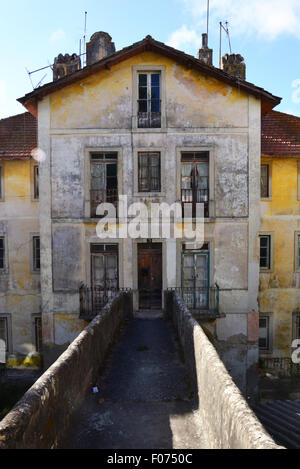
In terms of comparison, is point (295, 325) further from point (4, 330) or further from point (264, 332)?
point (4, 330)

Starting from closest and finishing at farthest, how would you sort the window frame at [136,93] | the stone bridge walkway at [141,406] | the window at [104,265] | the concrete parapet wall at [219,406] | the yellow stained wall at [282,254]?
the concrete parapet wall at [219,406], the stone bridge walkway at [141,406], the window frame at [136,93], the window at [104,265], the yellow stained wall at [282,254]

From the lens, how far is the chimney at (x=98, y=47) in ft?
54.0

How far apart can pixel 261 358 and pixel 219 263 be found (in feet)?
19.9

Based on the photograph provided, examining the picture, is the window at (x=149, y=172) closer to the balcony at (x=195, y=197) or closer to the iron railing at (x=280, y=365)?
the balcony at (x=195, y=197)

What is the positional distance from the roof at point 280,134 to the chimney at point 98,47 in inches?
320

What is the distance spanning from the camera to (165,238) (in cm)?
1371

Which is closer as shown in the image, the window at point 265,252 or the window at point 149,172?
the window at point 149,172

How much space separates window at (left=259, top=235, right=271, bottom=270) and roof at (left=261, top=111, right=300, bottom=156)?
13.0 ft

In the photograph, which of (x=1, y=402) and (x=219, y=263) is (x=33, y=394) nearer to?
(x=219, y=263)

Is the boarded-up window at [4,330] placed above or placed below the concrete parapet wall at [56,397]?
below

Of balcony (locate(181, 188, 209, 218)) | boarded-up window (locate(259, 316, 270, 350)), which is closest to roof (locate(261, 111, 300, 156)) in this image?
balcony (locate(181, 188, 209, 218))

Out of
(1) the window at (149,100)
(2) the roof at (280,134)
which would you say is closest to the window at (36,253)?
(1) the window at (149,100)
